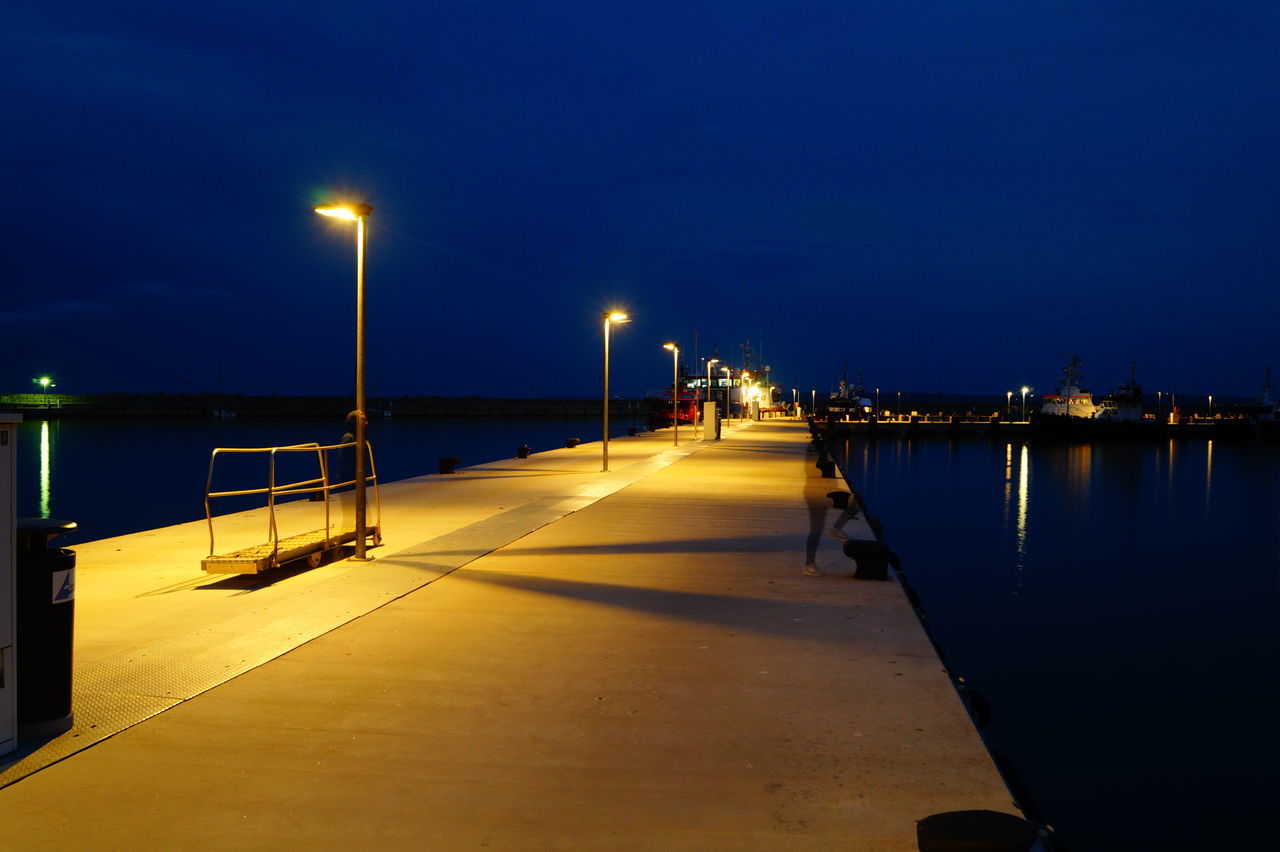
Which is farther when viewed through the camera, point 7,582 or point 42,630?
point 42,630

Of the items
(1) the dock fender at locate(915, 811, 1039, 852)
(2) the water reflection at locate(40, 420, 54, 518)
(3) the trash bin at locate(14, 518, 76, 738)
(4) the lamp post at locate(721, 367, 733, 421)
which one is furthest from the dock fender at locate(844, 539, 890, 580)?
(4) the lamp post at locate(721, 367, 733, 421)

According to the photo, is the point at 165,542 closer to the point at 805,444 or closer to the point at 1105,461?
the point at 805,444

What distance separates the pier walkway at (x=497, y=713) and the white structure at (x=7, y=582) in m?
0.25

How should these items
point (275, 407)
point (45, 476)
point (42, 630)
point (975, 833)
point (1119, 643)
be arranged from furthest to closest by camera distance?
point (275, 407) → point (45, 476) → point (1119, 643) → point (42, 630) → point (975, 833)

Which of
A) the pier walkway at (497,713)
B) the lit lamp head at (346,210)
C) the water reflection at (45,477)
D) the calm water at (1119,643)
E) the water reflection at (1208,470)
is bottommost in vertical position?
the water reflection at (45,477)

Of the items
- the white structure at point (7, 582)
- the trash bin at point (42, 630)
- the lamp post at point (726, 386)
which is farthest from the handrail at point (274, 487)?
the lamp post at point (726, 386)

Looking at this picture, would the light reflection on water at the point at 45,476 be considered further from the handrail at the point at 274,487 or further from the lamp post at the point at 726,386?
the lamp post at the point at 726,386

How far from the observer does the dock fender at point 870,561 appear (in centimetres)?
1075

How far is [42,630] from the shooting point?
17.2ft

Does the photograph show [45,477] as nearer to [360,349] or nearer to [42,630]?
[360,349]

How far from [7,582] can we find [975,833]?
4.94 meters

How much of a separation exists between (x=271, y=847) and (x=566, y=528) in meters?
10.5

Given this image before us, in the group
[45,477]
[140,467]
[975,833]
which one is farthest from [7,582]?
[140,467]

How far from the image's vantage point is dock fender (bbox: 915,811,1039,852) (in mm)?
3711
